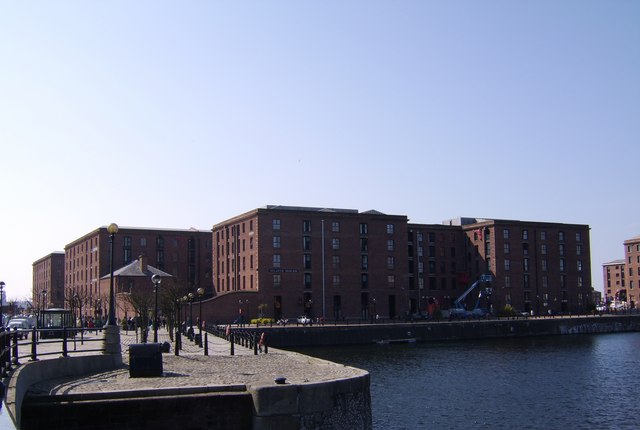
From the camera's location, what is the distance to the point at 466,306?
12031 cm

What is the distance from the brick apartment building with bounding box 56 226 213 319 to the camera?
4609 inches

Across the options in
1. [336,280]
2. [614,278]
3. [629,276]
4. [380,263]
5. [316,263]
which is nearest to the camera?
[316,263]

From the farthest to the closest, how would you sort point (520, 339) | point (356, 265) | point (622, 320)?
point (622, 320)
point (356, 265)
point (520, 339)

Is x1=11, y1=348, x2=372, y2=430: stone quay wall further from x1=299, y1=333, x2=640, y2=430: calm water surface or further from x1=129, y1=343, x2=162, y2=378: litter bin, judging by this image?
x1=299, y1=333, x2=640, y2=430: calm water surface

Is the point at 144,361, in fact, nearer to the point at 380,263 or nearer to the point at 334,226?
the point at 334,226

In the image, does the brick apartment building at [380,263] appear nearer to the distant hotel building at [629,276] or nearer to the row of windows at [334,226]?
the row of windows at [334,226]

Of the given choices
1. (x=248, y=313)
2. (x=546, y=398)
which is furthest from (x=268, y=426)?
(x=248, y=313)

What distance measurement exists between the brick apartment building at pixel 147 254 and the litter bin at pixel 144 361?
88807mm

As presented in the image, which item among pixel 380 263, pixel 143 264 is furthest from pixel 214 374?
pixel 380 263

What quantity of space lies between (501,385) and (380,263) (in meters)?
59.0

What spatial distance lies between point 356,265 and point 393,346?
22.7 m

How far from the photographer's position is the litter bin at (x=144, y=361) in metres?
24.4

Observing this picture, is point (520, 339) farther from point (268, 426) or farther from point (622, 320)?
point (268, 426)

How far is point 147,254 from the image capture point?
12069 cm
